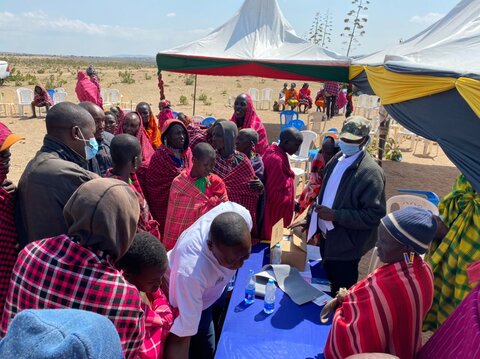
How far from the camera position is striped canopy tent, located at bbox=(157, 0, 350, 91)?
698 centimetres

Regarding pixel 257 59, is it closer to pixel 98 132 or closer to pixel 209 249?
pixel 98 132

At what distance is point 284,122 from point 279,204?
27.7 feet

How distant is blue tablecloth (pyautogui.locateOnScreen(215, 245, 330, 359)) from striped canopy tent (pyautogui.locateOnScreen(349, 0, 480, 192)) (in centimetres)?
143

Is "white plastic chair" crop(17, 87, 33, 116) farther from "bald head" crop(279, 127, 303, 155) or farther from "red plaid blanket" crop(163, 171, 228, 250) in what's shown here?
"bald head" crop(279, 127, 303, 155)

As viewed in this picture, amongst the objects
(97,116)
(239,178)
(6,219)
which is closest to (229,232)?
(6,219)

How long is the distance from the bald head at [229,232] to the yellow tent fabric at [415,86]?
1.73 meters

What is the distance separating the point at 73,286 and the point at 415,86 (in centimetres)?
316

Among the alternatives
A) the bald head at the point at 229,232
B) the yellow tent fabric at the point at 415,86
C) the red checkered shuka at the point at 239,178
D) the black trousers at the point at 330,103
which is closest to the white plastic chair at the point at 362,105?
the black trousers at the point at 330,103

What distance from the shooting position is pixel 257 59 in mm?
6992

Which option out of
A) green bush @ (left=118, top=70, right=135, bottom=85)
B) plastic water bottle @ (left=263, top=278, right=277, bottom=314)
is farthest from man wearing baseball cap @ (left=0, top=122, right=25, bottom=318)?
green bush @ (left=118, top=70, right=135, bottom=85)

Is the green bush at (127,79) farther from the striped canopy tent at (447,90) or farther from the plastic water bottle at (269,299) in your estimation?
the plastic water bottle at (269,299)

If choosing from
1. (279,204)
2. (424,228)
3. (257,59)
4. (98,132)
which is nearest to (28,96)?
(257,59)

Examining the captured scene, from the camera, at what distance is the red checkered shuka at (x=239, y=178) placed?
3488mm

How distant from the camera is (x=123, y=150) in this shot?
2.76m
